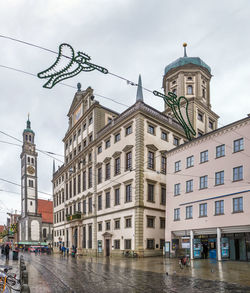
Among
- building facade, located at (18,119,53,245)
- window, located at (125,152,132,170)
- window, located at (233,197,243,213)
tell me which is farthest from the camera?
building facade, located at (18,119,53,245)

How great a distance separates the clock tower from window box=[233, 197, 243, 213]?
88.8 metres

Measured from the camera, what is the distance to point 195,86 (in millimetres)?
52375

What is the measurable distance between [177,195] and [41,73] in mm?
24870

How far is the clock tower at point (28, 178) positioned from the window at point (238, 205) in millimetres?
88791

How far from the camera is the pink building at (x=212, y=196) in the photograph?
27.5 m

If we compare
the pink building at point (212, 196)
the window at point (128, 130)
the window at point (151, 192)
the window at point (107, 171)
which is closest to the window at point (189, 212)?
the pink building at point (212, 196)

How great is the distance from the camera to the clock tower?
108062 mm

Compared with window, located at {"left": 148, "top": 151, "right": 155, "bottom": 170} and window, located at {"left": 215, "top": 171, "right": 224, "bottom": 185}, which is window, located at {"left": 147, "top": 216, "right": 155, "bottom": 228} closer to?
window, located at {"left": 148, "top": 151, "right": 155, "bottom": 170}

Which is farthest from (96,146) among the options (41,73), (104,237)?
(41,73)

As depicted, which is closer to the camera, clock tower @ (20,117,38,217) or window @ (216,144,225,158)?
window @ (216,144,225,158)

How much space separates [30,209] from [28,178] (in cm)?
1037

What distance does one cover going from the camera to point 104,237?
43219 mm

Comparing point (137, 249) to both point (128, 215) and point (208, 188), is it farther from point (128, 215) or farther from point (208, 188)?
point (208, 188)

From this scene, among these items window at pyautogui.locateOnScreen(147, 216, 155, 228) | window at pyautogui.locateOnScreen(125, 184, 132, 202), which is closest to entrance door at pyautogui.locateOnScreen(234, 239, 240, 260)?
window at pyautogui.locateOnScreen(147, 216, 155, 228)
